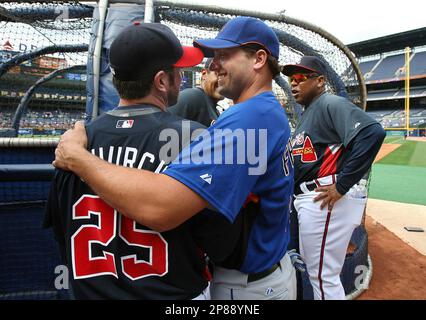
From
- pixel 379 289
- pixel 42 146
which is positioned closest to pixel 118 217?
pixel 42 146

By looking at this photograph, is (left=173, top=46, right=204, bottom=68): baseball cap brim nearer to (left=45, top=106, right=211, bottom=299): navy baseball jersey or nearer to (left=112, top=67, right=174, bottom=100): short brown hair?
(left=112, top=67, right=174, bottom=100): short brown hair

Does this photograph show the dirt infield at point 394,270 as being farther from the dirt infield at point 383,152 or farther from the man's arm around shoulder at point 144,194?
the dirt infield at point 383,152

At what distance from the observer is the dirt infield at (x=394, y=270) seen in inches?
109

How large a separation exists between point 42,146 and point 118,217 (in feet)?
4.43

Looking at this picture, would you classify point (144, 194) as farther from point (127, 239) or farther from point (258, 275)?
point (258, 275)

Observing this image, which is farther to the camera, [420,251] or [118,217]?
[420,251]

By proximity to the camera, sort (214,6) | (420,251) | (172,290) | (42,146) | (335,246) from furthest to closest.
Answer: (420,251) < (214,6) < (335,246) < (42,146) < (172,290)

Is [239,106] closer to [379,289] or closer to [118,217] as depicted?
[118,217]

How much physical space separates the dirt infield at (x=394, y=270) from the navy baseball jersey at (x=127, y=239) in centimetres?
249

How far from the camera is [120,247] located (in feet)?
3.00

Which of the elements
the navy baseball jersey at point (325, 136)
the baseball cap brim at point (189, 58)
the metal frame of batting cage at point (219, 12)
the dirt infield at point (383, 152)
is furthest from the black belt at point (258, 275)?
the dirt infield at point (383, 152)

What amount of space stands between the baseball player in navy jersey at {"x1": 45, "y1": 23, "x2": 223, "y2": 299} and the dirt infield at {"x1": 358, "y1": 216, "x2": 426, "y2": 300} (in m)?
2.50

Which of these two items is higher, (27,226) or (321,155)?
(321,155)

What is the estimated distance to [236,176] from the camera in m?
0.86
